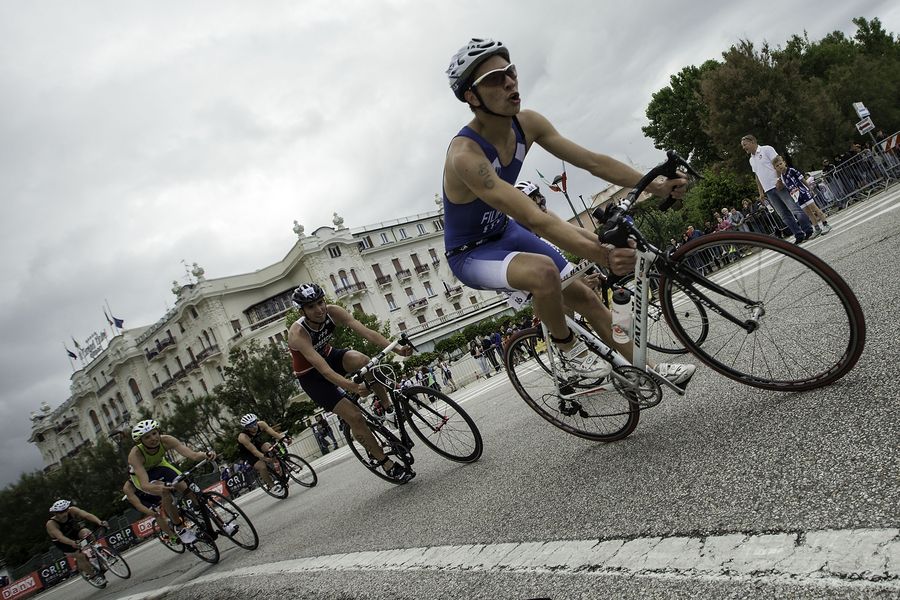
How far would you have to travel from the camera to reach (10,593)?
16453mm

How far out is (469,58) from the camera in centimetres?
316

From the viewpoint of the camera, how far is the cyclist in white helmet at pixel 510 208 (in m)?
2.98

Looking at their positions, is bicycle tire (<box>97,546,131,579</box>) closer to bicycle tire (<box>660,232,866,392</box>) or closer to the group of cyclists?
the group of cyclists

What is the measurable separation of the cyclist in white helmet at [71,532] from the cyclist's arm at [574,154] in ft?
35.1

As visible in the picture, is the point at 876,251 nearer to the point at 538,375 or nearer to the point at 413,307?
the point at 538,375

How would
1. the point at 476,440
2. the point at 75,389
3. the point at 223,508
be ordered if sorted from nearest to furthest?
the point at 476,440, the point at 223,508, the point at 75,389

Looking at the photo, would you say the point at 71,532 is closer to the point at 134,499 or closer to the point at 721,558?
the point at 134,499

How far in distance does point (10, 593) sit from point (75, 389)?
76.4 metres

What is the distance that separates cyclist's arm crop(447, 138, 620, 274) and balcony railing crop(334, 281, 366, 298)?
2234 inches

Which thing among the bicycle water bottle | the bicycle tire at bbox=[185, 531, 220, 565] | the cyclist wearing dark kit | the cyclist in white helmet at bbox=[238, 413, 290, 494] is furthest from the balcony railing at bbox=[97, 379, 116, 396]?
the bicycle water bottle

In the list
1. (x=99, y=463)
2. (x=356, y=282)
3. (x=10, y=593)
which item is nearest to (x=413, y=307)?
(x=356, y=282)

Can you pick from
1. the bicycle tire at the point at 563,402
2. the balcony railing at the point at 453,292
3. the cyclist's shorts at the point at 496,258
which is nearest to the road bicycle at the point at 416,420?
the bicycle tire at the point at 563,402

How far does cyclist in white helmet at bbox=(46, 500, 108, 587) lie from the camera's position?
10.5 m

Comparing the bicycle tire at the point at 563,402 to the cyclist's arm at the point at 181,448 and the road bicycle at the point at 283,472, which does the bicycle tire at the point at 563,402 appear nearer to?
the cyclist's arm at the point at 181,448
